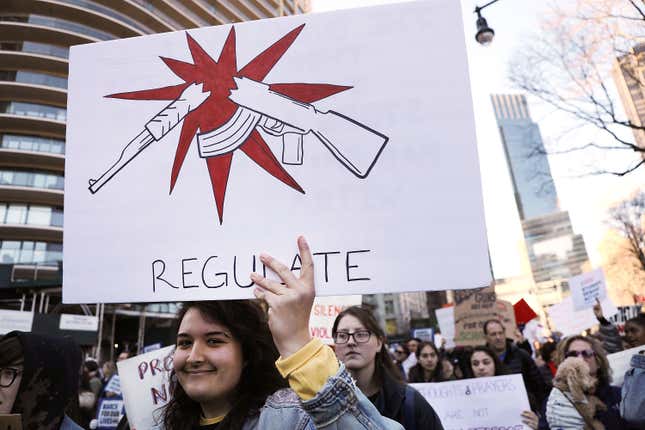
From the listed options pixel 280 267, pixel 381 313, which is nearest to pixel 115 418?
pixel 280 267

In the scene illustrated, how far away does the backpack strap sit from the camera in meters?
2.55

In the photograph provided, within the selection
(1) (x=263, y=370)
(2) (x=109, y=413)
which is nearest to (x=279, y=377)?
(1) (x=263, y=370)

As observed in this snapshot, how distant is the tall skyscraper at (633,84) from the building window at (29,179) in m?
37.3

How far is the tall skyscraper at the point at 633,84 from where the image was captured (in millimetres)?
7102

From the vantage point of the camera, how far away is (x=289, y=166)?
1.61 meters

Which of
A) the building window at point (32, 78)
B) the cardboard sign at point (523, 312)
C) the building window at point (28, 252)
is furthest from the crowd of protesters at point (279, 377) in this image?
the building window at point (32, 78)

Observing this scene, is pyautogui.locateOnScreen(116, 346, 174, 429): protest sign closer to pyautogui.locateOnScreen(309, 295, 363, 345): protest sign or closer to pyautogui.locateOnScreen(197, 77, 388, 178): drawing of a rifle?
pyautogui.locateOnScreen(197, 77, 388, 178): drawing of a rifle

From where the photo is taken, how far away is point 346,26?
1.67 m

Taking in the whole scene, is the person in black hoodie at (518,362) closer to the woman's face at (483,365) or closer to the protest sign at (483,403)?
the woman's face at (483,365)

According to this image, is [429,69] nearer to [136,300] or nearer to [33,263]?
[136,300]

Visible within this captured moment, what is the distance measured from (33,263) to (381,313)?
60.1 metres

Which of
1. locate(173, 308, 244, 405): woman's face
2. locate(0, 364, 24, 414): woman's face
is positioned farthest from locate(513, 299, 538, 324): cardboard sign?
locate(0, 364, 24, 414): woman's face

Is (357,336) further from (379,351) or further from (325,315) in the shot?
(325,315)

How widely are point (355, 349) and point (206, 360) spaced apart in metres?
1.37
